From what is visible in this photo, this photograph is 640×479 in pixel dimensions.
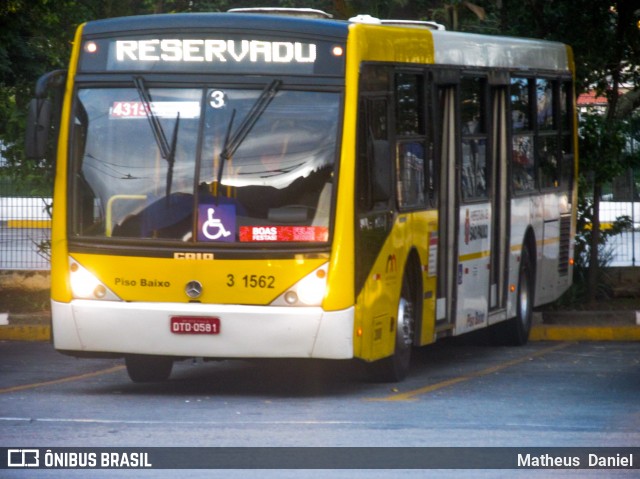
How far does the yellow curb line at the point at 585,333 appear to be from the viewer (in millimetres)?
17859

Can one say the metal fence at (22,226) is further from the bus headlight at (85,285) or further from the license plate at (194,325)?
the license plate at (194,325)

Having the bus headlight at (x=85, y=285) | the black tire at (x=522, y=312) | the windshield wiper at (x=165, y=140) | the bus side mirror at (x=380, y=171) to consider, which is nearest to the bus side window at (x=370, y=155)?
the bus side mirror at (x=380, y=171)

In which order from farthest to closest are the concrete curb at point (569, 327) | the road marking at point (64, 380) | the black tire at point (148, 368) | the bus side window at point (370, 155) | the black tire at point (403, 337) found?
the concrete curb at point (569, 327) < the black tire at point (148, 368) < the black tire at point (403, 337) < the road marking at point (64, 380) < the bus side window at point (370, 155)

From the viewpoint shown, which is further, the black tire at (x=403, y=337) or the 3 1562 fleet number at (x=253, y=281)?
the black tire at (x=403, y=337)

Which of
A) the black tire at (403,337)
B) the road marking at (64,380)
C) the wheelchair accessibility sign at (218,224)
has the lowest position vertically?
the road marking at (64,380)

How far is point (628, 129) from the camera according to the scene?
2033 cm

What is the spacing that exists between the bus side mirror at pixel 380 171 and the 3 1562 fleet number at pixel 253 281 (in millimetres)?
1079

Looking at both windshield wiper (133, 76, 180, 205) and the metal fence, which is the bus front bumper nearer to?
windshield wiper (133, 76, 180, 205)

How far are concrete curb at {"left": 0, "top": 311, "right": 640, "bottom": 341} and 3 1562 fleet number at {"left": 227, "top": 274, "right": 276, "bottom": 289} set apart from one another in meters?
5.81

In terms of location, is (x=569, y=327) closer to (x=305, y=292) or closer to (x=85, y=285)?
(x=305, y=292)

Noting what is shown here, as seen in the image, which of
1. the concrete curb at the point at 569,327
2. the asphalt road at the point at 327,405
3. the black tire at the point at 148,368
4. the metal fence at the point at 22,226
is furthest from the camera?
the metal fence at the point at 22,226

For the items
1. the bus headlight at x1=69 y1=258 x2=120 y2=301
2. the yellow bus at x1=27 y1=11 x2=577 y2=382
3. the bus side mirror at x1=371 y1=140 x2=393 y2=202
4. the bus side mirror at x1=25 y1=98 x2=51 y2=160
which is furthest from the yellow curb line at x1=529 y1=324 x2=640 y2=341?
the bus side mirror at x1=25 y1=98 x2=51 y2=160

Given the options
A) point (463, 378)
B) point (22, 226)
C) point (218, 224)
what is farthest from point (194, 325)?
point (22, 226)

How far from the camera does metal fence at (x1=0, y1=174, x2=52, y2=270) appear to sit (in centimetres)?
2111
